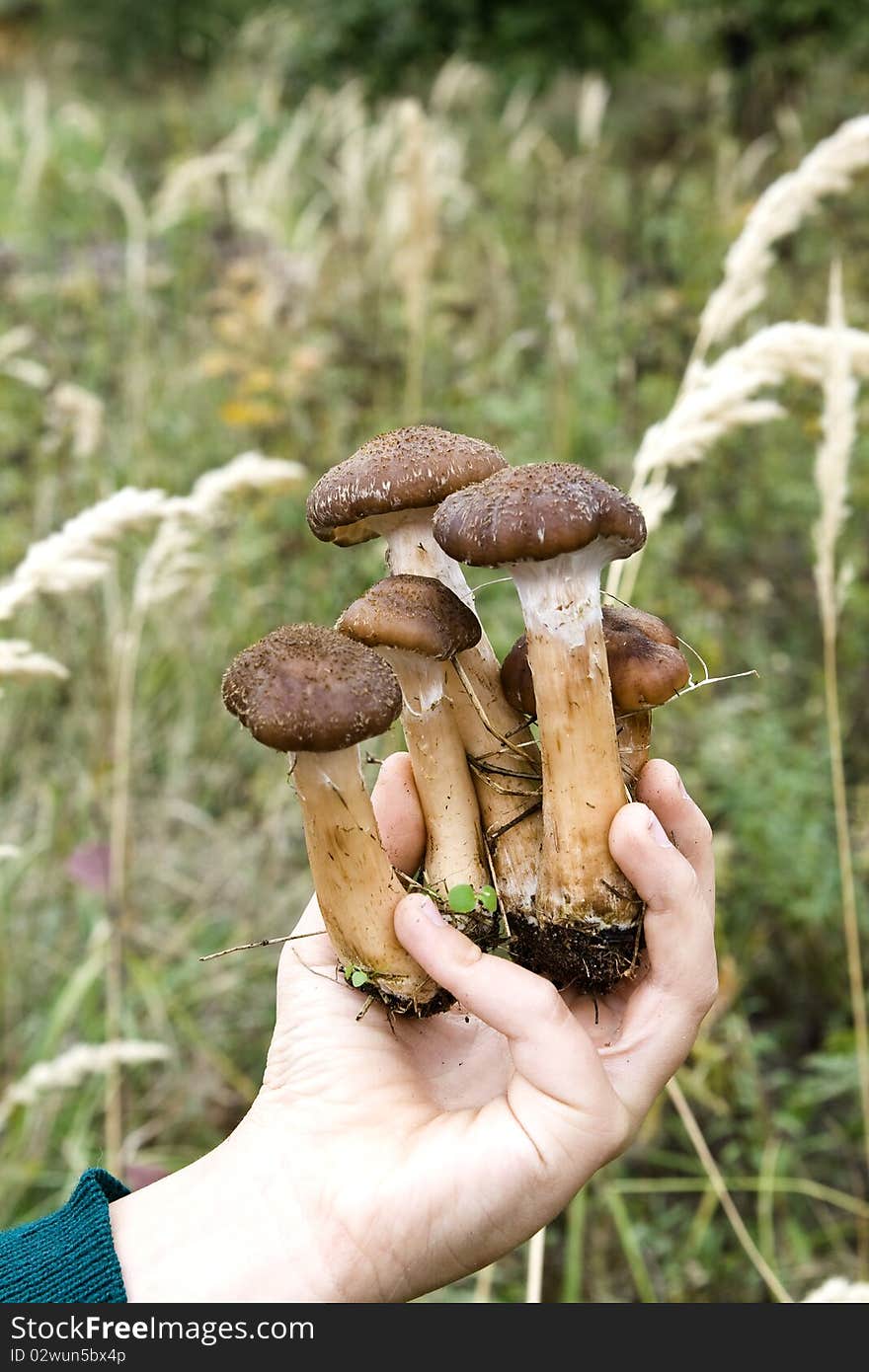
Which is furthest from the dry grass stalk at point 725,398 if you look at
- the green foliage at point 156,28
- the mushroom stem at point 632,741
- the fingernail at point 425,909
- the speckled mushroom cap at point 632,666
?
Result: the green foliage at point 156,28

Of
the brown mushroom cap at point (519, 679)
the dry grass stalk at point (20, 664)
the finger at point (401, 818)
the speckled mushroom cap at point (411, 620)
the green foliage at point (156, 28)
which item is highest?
the green foliage at point (156, 28)

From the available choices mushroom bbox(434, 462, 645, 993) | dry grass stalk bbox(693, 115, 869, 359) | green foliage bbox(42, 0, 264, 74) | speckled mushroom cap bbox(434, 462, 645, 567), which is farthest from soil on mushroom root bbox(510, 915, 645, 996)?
green foliage bbox(42, 0, 264, 74)

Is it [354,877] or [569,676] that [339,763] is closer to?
[354,877]

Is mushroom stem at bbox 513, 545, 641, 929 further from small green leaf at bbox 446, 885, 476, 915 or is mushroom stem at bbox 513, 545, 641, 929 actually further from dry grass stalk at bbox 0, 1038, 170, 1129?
dry grass stalk at bbox 0, 1038, 170, 1129

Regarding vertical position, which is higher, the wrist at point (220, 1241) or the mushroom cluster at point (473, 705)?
the mushroom cluster at point (473, 705)

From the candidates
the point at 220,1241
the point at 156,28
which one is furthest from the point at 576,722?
the point at 156,28

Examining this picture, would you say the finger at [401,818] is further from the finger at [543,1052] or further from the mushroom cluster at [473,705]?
the finger at [543,1052]

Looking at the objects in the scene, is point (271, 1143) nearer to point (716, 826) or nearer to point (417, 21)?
point (716, 826)
